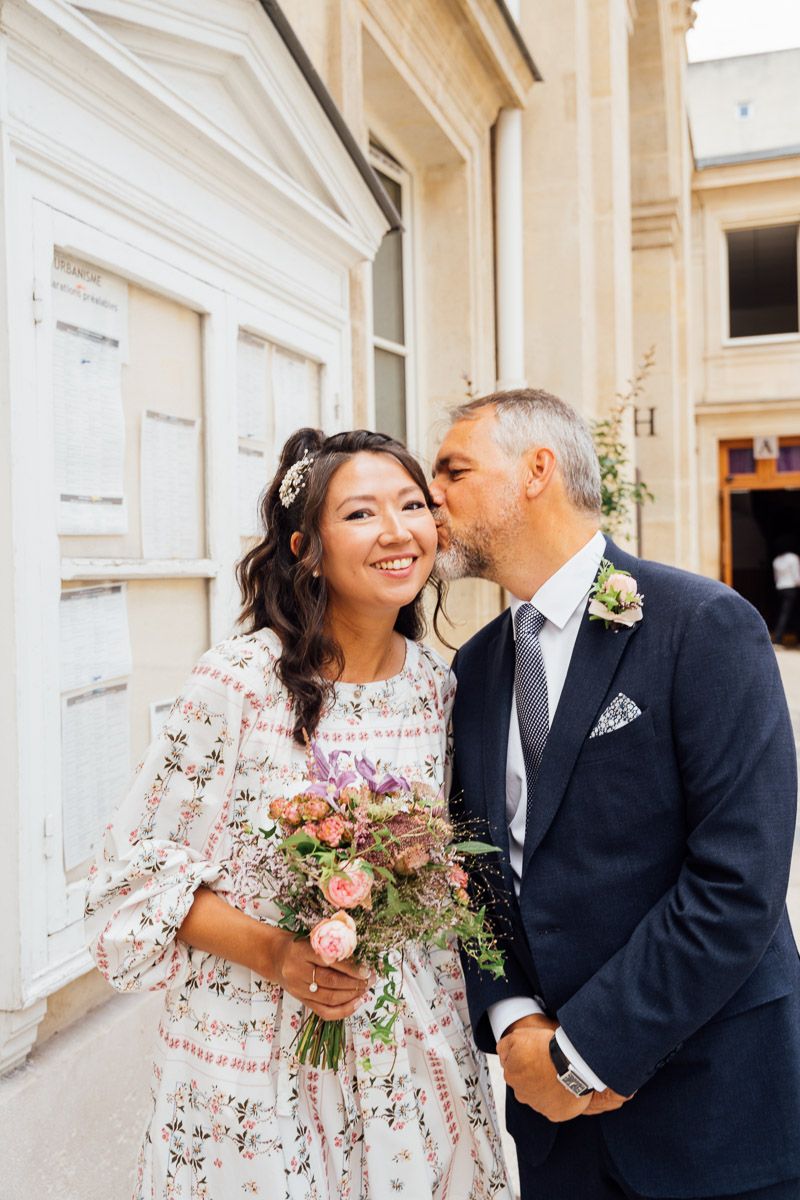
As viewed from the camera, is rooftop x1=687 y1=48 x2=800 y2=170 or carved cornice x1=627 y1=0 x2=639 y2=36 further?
rooftop x1=687 y1=48 x2=800 y2=170

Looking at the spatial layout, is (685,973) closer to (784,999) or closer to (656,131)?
(784,999)

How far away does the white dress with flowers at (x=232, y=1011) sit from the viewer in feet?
5.47

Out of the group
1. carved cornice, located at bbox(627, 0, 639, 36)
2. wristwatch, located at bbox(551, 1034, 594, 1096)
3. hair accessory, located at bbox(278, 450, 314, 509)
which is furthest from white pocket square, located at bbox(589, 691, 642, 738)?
carved cornice, located at bbox(627, 0, 639, 36)

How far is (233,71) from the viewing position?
340 cm

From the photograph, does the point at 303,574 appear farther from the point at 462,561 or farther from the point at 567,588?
the point at 567,588

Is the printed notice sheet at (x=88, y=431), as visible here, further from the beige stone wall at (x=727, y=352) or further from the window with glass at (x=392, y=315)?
the beige stone wall at (x=727, y=352)

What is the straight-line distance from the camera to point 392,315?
20.9 feet

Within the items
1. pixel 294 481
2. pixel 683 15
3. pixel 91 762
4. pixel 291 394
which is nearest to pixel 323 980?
pixel 294 481

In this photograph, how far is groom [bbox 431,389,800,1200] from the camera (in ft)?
5.20

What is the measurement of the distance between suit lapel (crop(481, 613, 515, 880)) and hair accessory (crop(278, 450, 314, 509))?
0.51m

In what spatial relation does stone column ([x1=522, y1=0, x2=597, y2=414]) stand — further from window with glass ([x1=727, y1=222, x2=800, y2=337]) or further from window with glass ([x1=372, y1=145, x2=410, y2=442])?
window with glass ([x1=727, y1=222, x2=800, y2=337])

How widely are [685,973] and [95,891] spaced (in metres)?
0.98

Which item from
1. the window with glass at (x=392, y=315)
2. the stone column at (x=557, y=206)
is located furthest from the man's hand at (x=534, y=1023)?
the stone column at (x=557, y=206)

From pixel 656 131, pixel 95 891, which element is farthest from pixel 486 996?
pixel 656 131
